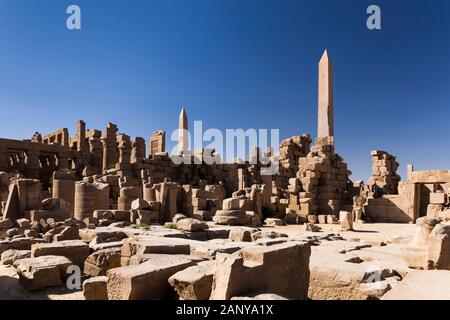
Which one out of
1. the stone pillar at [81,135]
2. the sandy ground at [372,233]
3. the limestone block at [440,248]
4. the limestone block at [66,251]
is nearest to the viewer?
the limestone block at [440,248]

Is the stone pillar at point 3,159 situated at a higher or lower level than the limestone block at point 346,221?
higher

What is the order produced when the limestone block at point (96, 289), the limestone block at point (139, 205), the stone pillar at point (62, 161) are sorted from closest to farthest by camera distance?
the limestone block at point (96, 289) < the limestone block at point (139, 205) < the stone pillar at point (62, 161)

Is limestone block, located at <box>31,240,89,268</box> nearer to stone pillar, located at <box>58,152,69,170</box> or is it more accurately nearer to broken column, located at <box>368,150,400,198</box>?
broken column, located at <box>368,150,400,198</box>

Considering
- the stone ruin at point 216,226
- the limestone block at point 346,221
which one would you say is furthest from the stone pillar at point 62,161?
the limestone block at point 346,221

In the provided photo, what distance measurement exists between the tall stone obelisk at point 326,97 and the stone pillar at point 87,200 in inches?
666

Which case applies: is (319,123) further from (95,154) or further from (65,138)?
(65,138)

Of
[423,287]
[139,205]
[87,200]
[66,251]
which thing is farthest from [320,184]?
[423,287]

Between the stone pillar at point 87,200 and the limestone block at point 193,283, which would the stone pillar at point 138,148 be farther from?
the limestone block at point 193,283

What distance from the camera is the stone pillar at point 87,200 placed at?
42.0ft

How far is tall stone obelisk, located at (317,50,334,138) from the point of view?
24.5 metres

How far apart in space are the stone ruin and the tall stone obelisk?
0.08 metres

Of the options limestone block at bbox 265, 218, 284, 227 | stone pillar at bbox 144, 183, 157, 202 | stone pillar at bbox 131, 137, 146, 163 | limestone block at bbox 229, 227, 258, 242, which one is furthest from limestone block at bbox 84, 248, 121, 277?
stone pillar at bbox 131, 137, 146, 163
